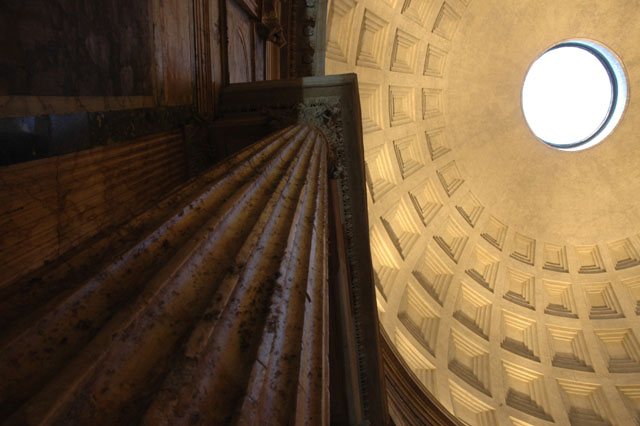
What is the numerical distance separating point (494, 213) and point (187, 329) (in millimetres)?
14267

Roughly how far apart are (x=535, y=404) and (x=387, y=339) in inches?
242

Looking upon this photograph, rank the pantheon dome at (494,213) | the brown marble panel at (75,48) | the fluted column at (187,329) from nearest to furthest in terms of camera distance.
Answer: the fluted column at (187,329)
the brown marble panel at (75,48)
the pantheon dome at (494,213)

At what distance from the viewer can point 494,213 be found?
14328 millimetres

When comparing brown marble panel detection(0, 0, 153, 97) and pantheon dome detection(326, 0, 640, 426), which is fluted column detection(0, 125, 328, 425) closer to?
brown marble panel detection(0, 0, 153, 97)

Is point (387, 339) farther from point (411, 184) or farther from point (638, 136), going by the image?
point (638, 136)

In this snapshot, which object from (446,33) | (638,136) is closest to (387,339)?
(446,33)

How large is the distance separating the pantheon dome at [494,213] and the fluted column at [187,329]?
853 centimetres

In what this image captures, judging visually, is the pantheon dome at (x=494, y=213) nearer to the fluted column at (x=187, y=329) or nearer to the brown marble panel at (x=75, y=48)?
the brown marble panel at (x=75, y=48)

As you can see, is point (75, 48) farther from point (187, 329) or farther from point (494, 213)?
point (494, 213)

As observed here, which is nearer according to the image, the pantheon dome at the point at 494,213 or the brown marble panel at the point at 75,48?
the brown marble panel at the point at 75,48

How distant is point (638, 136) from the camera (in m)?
14.5

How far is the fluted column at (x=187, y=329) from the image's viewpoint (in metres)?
1.60

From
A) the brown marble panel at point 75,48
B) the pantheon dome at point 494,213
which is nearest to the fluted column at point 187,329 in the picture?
the brown marble panel at point 75,48

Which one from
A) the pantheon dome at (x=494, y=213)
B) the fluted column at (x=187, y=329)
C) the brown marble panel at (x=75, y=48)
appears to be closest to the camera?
the fluted column at (x=187, y=329)
